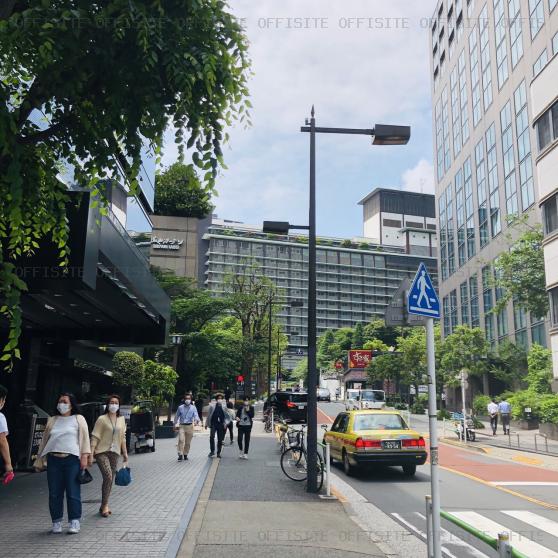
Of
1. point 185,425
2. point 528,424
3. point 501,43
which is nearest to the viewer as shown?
point 185,425

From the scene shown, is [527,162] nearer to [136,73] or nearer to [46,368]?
[46,368]

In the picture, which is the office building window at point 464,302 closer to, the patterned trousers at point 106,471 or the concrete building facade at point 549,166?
the concrete building facade at point 549,166

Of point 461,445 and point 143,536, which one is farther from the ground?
point 461,445

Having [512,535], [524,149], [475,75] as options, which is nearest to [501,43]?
[475,75]

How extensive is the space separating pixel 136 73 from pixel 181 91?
17.3 inches

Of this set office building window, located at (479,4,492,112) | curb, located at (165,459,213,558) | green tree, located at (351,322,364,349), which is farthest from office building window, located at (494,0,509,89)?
green tree, located at (351,322,364,349)

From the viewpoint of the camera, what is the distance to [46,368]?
19344mm

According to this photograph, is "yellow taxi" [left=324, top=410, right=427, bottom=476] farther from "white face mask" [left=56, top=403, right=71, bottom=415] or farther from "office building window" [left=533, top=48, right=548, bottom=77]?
"office building window" [left=533, top=48, right=548, bottom=77]

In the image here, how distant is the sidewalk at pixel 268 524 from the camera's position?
7172mm

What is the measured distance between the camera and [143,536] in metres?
7.65

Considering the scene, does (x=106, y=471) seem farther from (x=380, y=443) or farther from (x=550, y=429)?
(x=550, y=429)

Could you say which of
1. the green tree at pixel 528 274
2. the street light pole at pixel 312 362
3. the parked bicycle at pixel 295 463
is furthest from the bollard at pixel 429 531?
the green tree at pixel 528 274

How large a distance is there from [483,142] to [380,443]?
151 feet

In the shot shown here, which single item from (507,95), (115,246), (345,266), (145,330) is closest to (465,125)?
(507,95)
